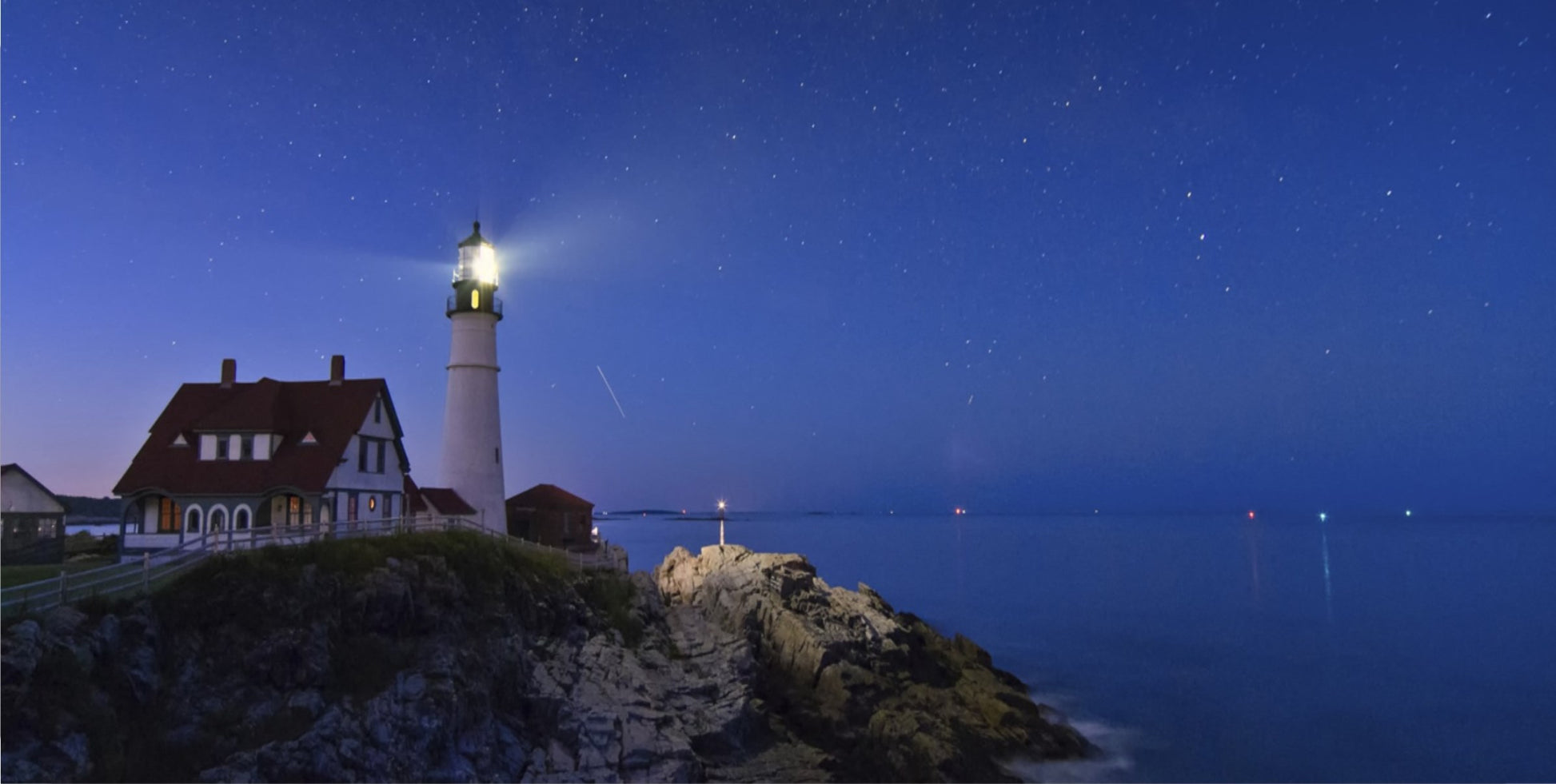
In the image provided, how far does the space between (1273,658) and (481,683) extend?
40.2 meters

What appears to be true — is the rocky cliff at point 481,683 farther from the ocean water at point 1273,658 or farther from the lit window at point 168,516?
the lit window at point 168,516

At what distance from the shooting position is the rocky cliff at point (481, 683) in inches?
638

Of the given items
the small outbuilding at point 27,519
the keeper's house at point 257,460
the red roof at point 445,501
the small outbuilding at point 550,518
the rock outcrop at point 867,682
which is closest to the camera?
the rock outcrop at point 867,682

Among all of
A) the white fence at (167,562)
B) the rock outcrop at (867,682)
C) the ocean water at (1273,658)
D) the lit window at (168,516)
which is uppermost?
the lit window at (168,516)

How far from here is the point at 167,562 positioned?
1920cm

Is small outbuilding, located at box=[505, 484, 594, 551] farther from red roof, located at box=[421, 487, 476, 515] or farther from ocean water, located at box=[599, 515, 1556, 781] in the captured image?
ocean water, located at box=[599, 515, 1556, 781]

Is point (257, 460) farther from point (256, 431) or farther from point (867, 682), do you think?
point (867, 682)

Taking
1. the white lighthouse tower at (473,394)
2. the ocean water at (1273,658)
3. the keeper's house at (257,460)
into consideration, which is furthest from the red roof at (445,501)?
the ocean water at (1273,658)

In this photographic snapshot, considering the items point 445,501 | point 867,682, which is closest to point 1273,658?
point 867,682

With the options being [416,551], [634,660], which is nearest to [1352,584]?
[634,660]

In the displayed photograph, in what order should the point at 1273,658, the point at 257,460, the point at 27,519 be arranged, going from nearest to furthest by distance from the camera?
1. the point at 27,519
2. the point at 257,460
3. the point at 1273,658

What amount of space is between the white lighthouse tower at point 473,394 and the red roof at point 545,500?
17.8 feet

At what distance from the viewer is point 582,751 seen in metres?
21.4

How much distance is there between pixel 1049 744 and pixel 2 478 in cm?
2968
